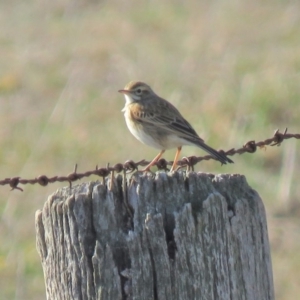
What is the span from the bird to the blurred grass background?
9.20ft

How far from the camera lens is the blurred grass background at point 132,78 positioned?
12.3 metres

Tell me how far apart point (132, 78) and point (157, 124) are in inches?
300

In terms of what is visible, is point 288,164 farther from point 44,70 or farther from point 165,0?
point 165,0

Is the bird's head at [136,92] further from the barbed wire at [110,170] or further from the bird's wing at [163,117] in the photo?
the barbed wire at [110,170]

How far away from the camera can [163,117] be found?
8.93 m

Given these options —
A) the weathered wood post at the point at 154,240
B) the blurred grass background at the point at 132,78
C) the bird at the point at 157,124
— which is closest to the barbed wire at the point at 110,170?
the weathered wood post at the point at 154,240

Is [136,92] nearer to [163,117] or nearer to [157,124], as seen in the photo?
[163,117]

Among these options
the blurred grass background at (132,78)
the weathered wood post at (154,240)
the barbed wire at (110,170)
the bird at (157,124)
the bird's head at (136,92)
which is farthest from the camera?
the blurred grass background at (132,78)

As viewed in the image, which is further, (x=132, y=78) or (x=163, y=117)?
(x=132, y=78)

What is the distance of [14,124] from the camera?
15.4m

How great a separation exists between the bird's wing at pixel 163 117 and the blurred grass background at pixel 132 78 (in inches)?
112

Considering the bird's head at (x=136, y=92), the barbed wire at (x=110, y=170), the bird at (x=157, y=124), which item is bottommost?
the barbed wire at (x=110, y=170)

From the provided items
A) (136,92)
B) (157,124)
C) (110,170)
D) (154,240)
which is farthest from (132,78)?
(154,240)

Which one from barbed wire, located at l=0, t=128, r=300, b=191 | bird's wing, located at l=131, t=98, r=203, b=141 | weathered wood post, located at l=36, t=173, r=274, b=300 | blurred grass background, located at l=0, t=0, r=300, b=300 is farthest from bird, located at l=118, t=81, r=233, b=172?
weathered wood post, located at l=36, t=173, r=274, b=300
